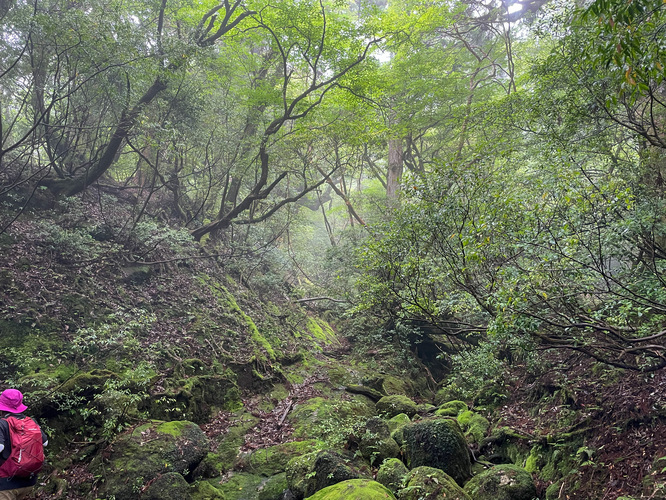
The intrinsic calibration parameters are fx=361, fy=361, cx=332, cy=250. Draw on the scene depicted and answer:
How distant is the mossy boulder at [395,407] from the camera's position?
8561 millimetres

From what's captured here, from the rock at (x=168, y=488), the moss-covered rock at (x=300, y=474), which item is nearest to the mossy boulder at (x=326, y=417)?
the moss-covered rock at (x=300, y=474)

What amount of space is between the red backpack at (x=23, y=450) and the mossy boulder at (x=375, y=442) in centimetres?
468

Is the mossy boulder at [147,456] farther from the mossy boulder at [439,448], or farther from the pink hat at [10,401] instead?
the mossy boulder at [439,448]

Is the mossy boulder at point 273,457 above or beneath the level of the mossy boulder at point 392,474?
beneath

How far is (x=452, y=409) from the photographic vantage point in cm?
869

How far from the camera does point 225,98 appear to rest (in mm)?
15109

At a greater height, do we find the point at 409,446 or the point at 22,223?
the point at 22,223

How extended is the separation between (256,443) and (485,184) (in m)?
6.91

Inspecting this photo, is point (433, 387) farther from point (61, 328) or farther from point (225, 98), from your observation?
point (225, 98)

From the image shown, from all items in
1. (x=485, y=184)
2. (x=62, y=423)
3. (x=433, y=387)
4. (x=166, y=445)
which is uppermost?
(x=485, y=184)

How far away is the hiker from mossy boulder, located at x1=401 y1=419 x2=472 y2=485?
17.6ft

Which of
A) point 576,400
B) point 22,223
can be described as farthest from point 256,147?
point 576,400

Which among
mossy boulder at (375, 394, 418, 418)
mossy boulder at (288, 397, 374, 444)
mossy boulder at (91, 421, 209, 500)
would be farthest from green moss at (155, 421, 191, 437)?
mossy boulder at (375, 394, 418, 418)

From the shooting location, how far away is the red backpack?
4.38 m
